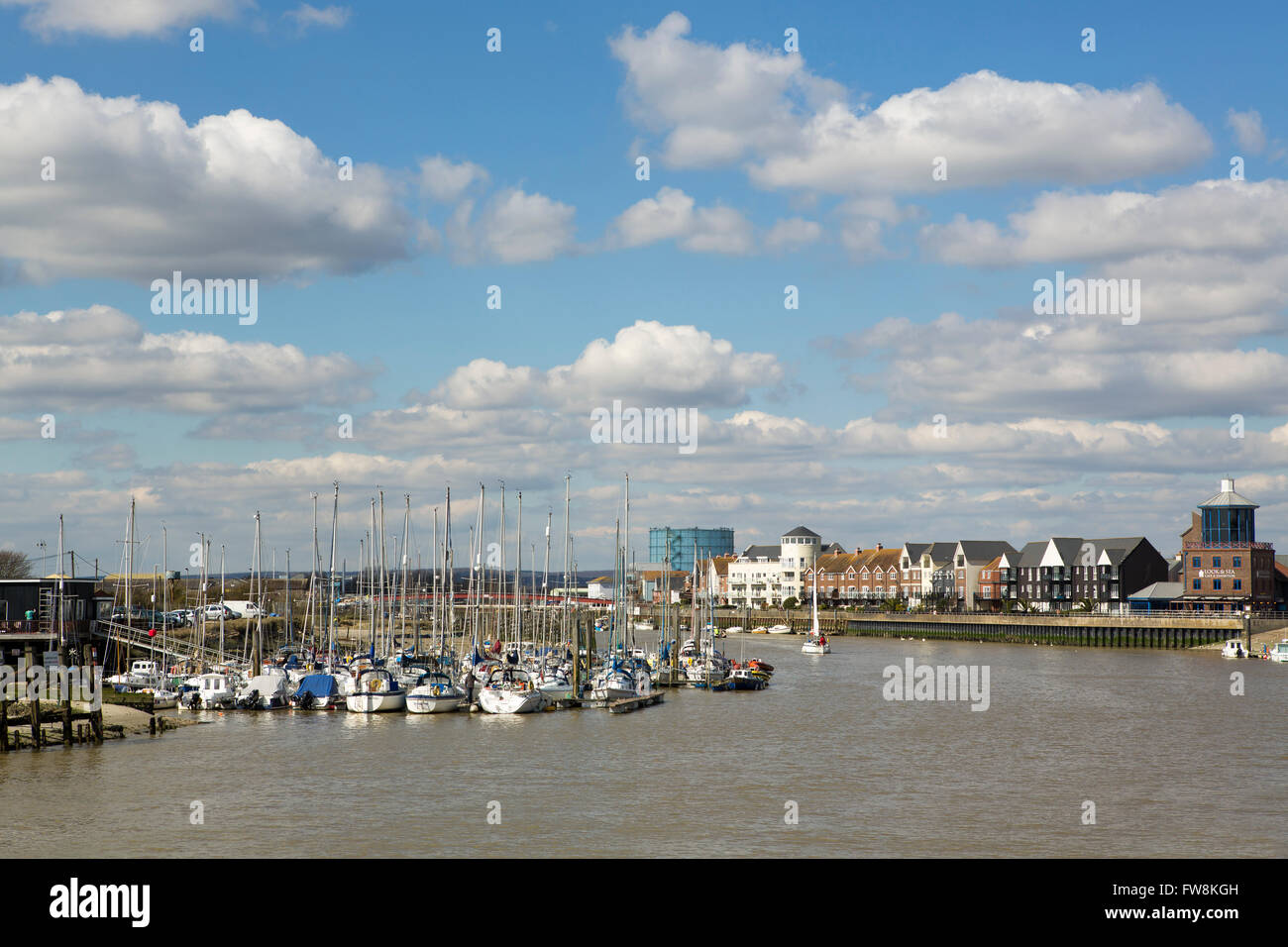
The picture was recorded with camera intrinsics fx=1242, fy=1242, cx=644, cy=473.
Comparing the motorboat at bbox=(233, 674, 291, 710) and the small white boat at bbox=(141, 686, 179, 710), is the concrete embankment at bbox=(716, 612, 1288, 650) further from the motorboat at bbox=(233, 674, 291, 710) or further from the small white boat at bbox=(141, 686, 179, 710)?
the small white boat at bbox=(141, 686, 179, 710)

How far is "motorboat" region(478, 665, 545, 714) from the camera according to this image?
209 feet

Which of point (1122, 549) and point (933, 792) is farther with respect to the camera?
point (1122, 549)

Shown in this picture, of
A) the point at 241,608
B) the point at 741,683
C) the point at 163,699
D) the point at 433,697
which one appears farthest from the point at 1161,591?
the point at 163,699

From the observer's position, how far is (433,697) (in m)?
64.7

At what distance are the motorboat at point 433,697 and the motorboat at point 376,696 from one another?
726 millimetres

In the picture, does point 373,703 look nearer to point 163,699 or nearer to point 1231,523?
point 163,699

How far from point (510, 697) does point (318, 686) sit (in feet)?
37.8

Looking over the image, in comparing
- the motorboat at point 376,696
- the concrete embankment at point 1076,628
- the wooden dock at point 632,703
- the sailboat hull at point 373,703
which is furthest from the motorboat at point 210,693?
the concrete embankment at point 1076,628

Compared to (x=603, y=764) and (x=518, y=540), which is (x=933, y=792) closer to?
(x=603, y=764)

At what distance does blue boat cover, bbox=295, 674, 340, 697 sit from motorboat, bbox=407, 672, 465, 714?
468 centimetres

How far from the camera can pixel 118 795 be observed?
131ft
